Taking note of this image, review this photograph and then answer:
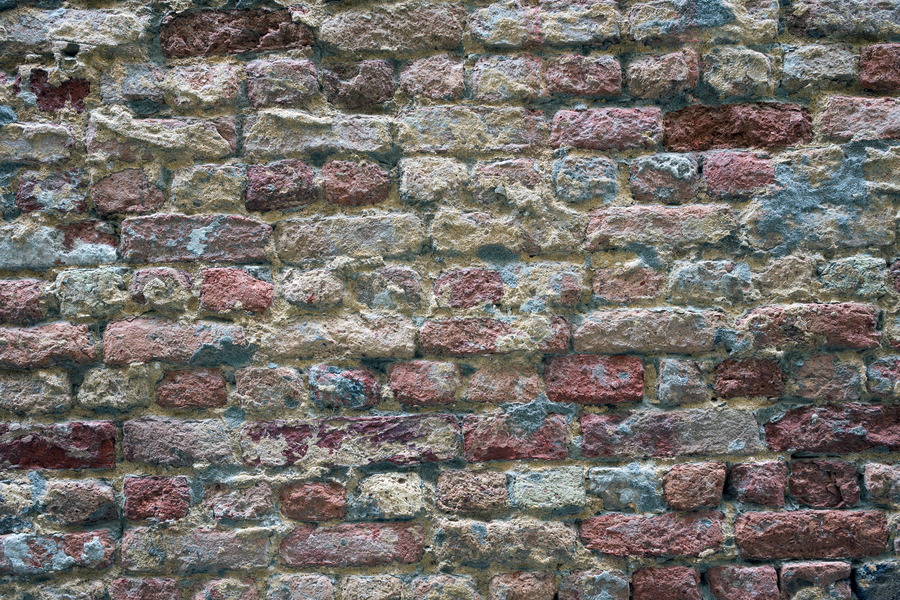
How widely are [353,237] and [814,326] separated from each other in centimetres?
89

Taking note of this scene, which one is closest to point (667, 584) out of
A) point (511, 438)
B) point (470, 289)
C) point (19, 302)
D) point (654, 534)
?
point (654, 534)

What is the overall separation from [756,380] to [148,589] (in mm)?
1216

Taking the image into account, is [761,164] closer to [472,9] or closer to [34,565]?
[472,9]

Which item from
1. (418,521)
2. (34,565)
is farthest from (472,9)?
(34,565)

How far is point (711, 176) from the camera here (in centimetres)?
122

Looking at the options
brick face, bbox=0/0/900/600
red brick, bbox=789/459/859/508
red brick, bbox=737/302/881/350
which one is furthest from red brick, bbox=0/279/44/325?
red brick, bbox=789/459/859/508

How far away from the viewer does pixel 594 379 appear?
1199 millimetres

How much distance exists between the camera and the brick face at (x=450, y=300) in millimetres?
1189

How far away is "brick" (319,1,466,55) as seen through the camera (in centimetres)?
122

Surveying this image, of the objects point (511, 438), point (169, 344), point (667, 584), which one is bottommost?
point (667, 584)

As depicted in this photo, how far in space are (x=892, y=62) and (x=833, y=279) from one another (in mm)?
439

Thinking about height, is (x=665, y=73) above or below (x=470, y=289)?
above

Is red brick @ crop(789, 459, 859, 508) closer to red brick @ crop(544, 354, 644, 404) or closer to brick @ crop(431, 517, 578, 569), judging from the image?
red brick @ crop(544, 354, 644, 404)

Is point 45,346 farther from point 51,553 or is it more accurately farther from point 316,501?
point 316,501
